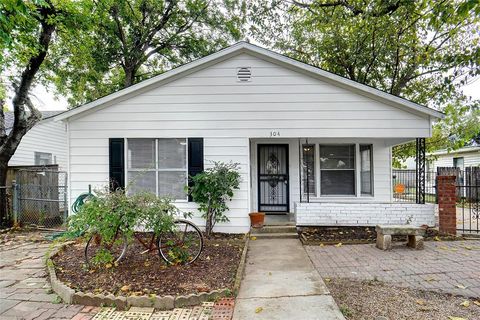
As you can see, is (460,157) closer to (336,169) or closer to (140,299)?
(336,169)

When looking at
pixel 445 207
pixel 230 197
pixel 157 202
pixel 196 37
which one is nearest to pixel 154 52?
pixel 196 37

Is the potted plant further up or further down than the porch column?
further down

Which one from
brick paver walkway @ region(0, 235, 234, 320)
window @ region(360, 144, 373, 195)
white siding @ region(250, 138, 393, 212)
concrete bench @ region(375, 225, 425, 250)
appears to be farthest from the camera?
window @ region(360, 144, 373, 195)

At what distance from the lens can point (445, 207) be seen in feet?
23.8

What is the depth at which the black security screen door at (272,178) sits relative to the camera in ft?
29.5

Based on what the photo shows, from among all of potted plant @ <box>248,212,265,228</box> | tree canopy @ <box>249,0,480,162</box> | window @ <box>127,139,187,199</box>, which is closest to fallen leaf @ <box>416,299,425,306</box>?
potted plant @ <box>248,212,265,228</box>

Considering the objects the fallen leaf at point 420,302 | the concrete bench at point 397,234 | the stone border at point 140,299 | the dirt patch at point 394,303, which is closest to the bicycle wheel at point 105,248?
the stone border at point 140,299

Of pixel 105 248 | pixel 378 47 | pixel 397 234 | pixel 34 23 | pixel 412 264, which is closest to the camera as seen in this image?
pixel 105 248

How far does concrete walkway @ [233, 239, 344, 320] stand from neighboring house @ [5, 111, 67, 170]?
13232 millimetres

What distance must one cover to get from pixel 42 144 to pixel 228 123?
42.7 feet

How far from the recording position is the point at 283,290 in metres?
4.17

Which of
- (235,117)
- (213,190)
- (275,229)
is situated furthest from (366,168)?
(213,190)

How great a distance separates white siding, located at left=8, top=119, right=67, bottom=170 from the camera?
47.1ft

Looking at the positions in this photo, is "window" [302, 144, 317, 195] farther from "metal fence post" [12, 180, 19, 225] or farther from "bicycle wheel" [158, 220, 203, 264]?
"metal fence post" [12, 180, 19, 225]
